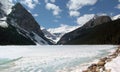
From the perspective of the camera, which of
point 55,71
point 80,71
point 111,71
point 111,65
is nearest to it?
point 111,71

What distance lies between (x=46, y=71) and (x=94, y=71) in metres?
6.38

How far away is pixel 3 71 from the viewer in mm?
27266

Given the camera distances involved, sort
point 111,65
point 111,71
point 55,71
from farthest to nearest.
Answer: point 55,71, point 111,65, point 111,71

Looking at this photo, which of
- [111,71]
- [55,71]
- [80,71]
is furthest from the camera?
[55,71]

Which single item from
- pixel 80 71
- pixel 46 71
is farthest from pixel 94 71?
pixel 46 71

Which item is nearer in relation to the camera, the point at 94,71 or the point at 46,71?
the point at 94,71

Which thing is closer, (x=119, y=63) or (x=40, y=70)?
(x=119, y=63)

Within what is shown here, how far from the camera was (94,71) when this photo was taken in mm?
22094

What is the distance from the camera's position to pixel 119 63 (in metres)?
22.6

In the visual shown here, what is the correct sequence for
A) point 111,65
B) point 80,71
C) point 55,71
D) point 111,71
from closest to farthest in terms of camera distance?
point 111,71
point 111,65
point 80,71
point 55,71

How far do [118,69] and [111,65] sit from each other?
167 cm

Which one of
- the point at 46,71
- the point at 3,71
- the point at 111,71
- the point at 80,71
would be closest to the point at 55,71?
the point at 46,71

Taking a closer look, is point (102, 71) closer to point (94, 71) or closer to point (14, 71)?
point (94, 71)

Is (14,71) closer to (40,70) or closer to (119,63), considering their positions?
(40,70)
